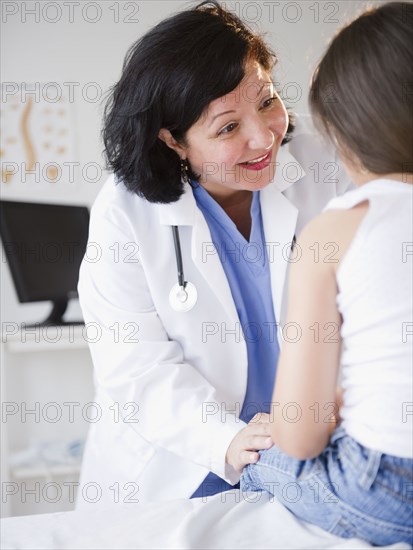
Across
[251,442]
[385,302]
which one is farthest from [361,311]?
[251,442]

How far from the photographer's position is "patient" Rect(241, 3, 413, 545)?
34.9 inches

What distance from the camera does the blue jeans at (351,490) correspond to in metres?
0.89

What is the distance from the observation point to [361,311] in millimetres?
895

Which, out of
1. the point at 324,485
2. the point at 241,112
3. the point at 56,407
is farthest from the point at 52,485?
the point at 324,485

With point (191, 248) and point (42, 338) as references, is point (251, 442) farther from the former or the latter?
point (42, 338)

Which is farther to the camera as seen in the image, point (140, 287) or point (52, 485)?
point (52, 485)

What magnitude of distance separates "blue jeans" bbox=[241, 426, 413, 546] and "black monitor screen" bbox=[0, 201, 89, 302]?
2258mm

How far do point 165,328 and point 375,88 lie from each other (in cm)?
81

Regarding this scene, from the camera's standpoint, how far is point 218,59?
1479 millimetres

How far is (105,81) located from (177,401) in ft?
9.49

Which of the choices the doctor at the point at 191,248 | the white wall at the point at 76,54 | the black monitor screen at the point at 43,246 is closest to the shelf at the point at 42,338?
the black monitor screen at the point at 43,246

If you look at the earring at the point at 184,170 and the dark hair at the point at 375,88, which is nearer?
the dark hair at the point at 375,88

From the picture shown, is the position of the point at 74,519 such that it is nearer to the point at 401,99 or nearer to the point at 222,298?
the point at 222,298

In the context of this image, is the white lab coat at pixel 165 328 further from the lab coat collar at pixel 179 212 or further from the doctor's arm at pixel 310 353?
the doctor's arm at pixel 310 353
